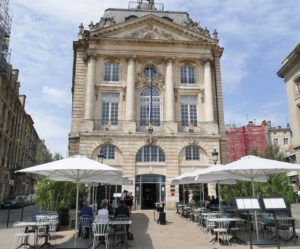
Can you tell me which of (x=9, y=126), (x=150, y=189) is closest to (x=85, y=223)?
(x=150, y=189)

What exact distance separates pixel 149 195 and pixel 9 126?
26358mm

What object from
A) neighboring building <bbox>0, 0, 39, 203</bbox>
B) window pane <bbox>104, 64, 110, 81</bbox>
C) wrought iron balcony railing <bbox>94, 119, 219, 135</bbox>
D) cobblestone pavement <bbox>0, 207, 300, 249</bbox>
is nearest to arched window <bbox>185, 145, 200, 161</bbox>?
wrought iron balcony railing <bbox>94, 119, 219, 135</bbox>

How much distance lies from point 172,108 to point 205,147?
4963mm

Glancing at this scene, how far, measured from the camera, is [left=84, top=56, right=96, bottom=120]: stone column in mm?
29031

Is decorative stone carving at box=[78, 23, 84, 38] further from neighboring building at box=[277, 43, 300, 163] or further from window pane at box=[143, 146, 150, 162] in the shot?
neighboring building at box=[277, 43, 300, 163]

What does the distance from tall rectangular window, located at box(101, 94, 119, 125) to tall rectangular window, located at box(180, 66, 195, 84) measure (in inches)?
285

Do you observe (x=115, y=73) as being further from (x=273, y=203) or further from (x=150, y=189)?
(x=273, y=203)

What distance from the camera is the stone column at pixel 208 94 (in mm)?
29878

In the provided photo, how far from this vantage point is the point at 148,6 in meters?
38.9

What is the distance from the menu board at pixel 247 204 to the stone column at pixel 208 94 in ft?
69.2

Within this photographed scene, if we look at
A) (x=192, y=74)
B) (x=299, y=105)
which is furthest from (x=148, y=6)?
(x=299, y=105)

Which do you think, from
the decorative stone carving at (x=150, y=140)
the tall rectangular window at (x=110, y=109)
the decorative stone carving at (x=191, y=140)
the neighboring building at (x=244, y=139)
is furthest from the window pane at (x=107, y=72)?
the neighboring building at (x=244, y=139)

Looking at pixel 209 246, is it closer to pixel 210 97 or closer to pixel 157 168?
pixel 157 168

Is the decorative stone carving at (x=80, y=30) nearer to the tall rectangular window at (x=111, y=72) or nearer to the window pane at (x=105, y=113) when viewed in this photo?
the tall rectangular window at (x=111, y=72)
